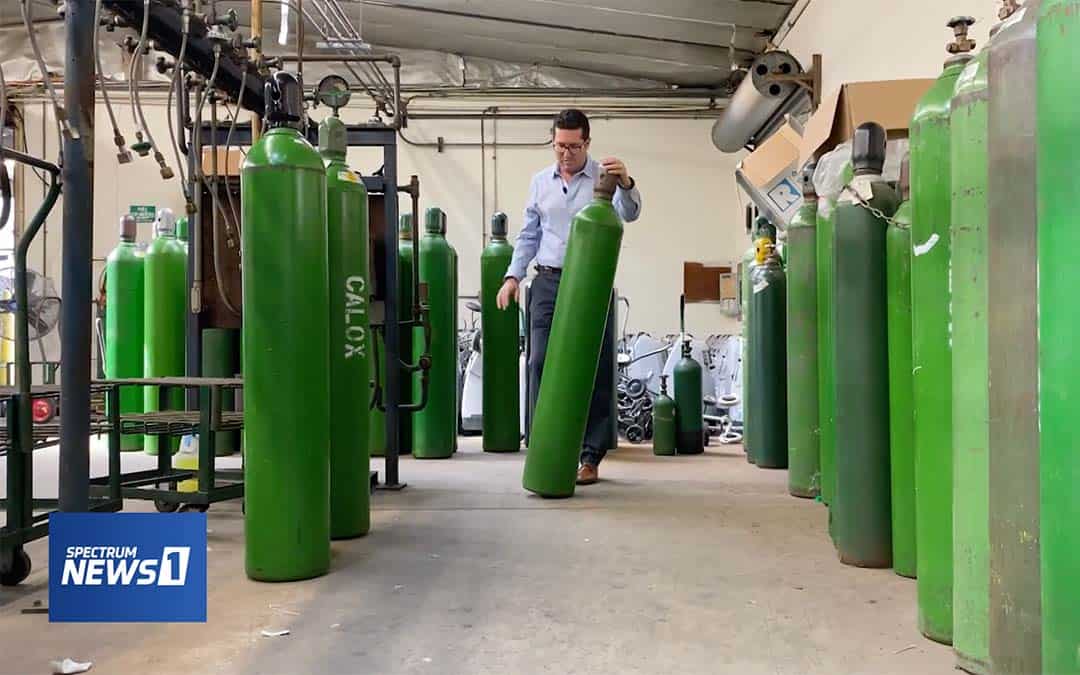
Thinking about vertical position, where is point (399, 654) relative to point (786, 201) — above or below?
below

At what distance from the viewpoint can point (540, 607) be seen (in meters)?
1.57

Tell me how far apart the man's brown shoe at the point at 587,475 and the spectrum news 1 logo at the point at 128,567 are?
1774 millimetres

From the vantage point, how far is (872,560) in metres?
1.83

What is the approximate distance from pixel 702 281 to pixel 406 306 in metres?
3.98

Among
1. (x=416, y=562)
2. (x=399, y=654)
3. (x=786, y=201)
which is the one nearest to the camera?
(x=399, y=654)

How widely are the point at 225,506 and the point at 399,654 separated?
156 centimetres

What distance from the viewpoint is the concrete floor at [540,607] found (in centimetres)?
130

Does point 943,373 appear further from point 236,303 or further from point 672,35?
point 672,35

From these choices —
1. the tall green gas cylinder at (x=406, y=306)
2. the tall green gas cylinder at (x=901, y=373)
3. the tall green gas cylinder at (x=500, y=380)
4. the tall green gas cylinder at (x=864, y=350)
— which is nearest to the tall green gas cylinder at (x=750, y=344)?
the tall green gas cylinder at (x=500, y=380)

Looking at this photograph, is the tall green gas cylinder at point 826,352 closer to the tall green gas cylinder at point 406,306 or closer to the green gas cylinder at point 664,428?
the green gas cylinder at point 664,428

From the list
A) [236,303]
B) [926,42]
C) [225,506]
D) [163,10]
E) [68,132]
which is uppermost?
[926,42]

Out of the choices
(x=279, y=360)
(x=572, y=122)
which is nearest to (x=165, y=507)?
(x=279, y=360)

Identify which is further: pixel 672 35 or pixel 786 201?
pixel 672 35

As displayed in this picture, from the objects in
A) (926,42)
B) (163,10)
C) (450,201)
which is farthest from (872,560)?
(450,201)
